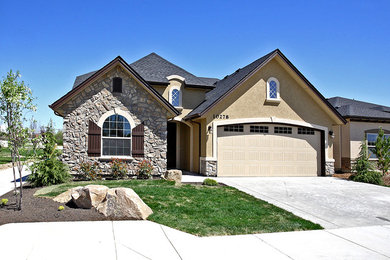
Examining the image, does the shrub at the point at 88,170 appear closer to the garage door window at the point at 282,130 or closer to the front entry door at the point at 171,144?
the front entry door at the point at 171,144

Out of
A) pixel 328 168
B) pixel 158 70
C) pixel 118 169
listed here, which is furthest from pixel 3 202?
pixel 328 168

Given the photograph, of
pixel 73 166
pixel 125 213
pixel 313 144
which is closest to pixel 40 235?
pixel 125 213

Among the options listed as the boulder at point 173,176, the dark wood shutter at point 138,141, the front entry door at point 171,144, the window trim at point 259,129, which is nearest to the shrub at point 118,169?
the dark wood shutter at point 138,141

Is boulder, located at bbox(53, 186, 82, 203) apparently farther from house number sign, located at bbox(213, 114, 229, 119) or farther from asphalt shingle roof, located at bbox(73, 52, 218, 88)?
asphalt shingle roof, located at bbox(73, 52, 218, 88)

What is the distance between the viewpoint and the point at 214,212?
730 centimetres

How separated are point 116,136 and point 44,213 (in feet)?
20.2

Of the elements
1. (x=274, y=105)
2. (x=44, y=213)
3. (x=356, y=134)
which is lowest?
(x=44, y=213)

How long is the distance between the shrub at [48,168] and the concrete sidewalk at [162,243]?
194 inches

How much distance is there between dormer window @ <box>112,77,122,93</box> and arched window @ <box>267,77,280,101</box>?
24.9 feet

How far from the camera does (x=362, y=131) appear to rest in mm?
Answer: 18625

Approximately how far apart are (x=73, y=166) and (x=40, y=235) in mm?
7147

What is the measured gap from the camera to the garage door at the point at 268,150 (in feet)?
48.8

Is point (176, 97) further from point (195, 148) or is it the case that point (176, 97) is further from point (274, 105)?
point (274, 105)

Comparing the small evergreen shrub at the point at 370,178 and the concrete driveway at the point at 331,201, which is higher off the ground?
the small evergreen shrub at the point at 370,178
